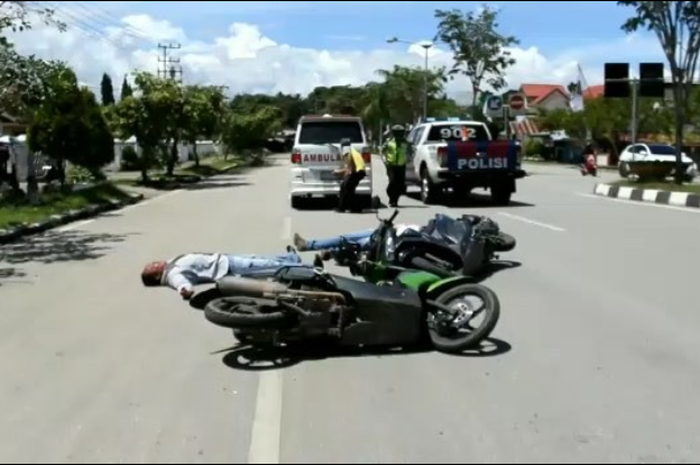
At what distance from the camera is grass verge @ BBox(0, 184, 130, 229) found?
731 inches

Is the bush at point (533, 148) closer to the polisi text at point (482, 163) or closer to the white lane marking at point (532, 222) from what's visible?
the polisi text at point (482, 163)

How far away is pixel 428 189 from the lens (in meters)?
22.6

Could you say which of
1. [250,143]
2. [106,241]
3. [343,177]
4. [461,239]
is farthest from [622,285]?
[250,143]

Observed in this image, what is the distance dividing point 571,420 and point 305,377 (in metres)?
1.80

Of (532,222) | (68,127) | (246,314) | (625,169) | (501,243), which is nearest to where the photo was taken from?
(246,314)

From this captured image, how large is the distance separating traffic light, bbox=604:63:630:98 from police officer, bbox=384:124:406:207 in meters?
12.8

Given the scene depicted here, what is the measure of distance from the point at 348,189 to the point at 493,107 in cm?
2926

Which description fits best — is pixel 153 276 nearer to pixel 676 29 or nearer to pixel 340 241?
pixel 340 241

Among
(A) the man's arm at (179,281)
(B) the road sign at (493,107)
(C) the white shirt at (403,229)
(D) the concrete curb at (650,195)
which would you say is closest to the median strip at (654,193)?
(D) the concrete curb at (650,195)

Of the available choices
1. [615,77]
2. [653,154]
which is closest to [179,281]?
[615,77]

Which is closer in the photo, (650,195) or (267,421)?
(267,421)

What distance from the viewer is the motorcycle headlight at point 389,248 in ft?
28.3

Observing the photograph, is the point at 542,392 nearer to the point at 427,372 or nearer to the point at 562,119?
the point at 427,372

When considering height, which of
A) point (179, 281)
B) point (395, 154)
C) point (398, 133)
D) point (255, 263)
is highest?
point (398, 133)
